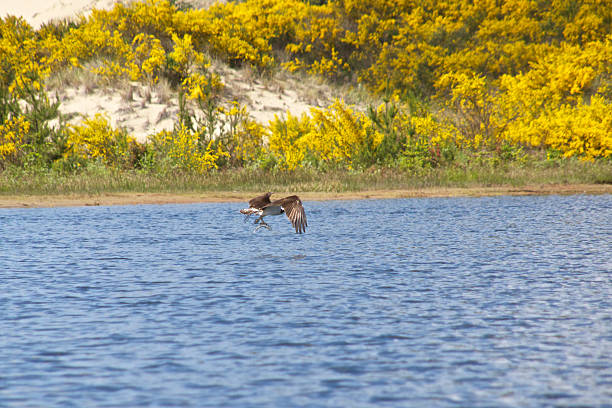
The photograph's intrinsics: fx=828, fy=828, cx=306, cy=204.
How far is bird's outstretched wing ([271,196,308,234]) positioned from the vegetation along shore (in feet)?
45.5

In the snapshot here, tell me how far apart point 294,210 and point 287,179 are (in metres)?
Answer: 15.7

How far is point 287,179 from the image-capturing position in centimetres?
2966

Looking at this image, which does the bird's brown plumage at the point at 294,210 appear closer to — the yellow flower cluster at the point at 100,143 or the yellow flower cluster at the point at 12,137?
the yellow flower cluster at the point at 100,143

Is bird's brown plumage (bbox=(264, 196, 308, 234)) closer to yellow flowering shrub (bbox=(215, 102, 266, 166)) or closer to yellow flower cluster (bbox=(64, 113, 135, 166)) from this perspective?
yellow flowering shrub (bbox=(215, 102, 266, 166))

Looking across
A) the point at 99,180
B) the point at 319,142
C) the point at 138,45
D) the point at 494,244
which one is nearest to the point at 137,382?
the point at 494,244

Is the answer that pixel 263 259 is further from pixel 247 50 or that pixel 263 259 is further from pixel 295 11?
pixel 295 11

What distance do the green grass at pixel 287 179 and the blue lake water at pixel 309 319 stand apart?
403 inches

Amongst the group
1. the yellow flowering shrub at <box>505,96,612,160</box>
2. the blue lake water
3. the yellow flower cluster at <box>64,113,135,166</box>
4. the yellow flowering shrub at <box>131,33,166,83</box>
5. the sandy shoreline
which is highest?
the yellow flowering shrub at <box>131,33,166,83</box>

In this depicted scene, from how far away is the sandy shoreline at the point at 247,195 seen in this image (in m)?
27.0

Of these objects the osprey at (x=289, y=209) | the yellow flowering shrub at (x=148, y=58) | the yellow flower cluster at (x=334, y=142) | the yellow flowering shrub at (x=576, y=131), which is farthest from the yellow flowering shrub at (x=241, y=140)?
the osprey at (x=289, y=209)

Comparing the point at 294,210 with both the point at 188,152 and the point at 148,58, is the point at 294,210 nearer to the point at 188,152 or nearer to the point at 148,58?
the point at 188,152


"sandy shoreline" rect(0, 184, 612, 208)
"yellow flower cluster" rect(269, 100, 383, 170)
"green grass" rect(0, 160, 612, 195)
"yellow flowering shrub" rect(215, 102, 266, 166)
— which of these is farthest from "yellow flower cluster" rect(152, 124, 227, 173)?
"yellow flower cluster" rect(269, 100, 383, 170)

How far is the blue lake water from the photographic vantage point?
6750 millimetres

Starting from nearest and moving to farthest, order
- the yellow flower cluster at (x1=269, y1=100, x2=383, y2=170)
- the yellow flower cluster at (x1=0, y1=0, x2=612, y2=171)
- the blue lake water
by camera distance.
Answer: the blue lake water, the yellow flower cluster at (x1=269, y1=100, x2=383, y2=170), the yellow flower cluster at (x1=0, y1=0, x2=612, y2=171)
